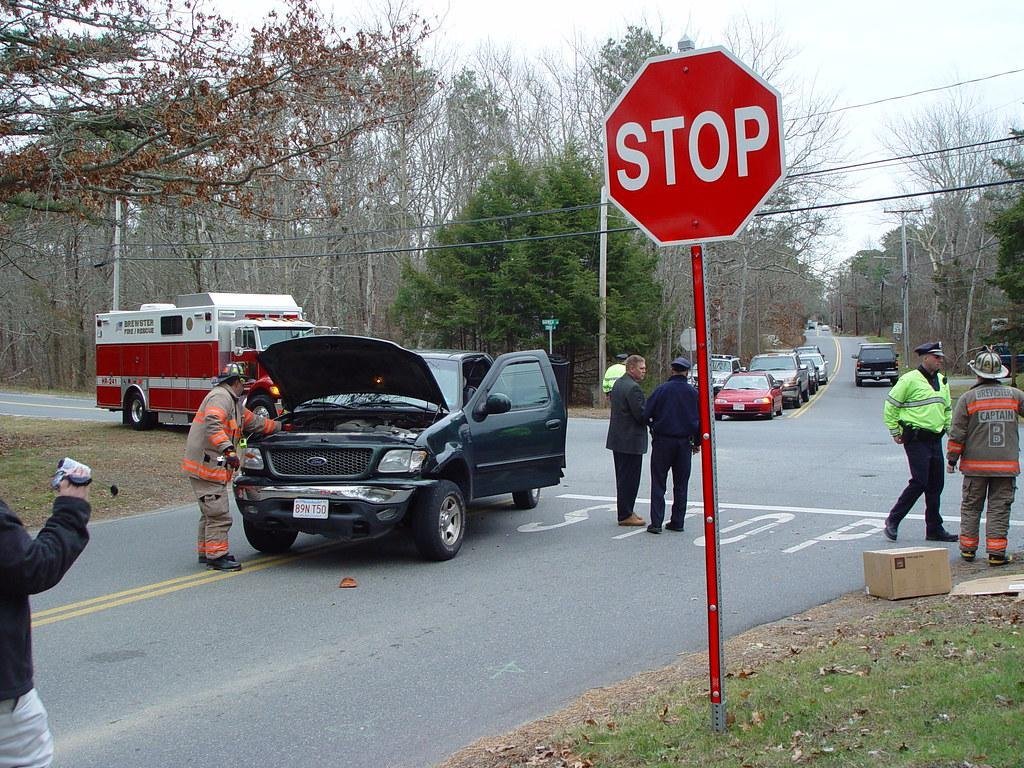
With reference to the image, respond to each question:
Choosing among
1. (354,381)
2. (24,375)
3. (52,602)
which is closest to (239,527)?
(354,381)

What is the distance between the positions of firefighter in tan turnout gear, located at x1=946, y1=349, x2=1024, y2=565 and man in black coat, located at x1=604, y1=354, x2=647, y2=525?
3.16 meters

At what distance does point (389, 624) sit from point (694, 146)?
4218 mm

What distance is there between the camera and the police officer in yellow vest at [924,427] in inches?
375

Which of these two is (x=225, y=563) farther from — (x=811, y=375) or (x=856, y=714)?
(x=811, y=375)

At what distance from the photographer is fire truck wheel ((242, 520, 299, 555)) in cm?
941

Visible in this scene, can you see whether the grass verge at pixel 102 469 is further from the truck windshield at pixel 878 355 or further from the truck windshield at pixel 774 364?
the truck windshield at pixel 878 355

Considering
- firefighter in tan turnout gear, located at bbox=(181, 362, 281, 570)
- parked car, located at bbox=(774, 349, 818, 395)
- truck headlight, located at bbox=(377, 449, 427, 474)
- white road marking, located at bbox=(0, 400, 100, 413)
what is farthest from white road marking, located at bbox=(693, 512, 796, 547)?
parked car, located at bbox=(774, 349, 818, 395)

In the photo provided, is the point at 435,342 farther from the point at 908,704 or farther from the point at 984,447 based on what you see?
the point at 908,704

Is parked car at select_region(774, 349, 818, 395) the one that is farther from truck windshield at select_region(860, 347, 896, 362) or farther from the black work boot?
the black work boot

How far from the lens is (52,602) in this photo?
25.6ft

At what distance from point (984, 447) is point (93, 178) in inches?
Result: 468

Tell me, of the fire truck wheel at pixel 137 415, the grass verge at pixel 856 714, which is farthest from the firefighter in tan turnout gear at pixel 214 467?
the fire truck wheel at pixel 137 415

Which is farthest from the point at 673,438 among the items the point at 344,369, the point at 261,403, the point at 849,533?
the point at 261,403

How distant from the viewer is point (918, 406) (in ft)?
31.3
